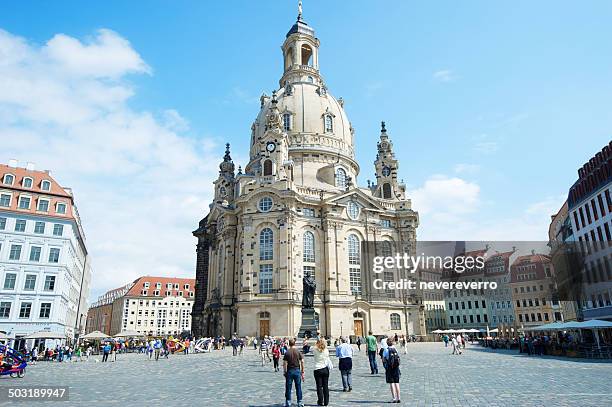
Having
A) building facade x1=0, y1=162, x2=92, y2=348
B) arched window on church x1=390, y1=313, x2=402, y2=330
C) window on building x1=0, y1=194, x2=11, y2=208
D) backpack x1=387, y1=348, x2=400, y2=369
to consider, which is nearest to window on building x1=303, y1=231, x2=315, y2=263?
arched window on church x1=390, y1=313, x2=402, y2=330

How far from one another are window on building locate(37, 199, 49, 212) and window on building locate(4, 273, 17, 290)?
7.47 m

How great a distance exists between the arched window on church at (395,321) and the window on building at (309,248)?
13.5 m

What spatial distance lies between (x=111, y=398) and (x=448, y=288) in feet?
267

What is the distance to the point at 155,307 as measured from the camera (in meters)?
101

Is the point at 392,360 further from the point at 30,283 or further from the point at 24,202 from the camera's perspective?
the point at 24,202

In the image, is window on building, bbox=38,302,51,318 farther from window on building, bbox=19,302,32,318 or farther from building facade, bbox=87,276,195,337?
building facade, bbox=87,276,195,337

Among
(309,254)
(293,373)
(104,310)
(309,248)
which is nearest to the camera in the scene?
(293,373)

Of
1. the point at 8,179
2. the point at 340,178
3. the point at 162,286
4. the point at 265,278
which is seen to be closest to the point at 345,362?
the point at 265,278

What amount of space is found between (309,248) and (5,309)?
112 ft

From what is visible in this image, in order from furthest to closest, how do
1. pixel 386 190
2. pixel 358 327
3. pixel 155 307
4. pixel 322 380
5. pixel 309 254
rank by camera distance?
pixel 155 307, pixel 386 190, pixel 309 254, pixel 358 327, pixel 322 380

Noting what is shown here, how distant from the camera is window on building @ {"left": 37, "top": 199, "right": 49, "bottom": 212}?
47.3 metres

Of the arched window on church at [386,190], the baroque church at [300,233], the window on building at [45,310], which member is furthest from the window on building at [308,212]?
the window on building at [45,310]

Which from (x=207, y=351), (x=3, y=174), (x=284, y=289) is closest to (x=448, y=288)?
(x=284, y=289)

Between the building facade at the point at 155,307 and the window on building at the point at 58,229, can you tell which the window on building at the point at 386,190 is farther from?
the building facade at the point at 155,307
